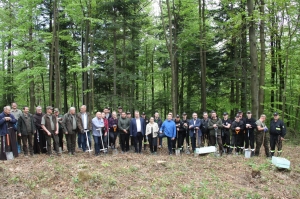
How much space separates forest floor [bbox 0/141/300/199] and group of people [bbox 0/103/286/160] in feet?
3.03

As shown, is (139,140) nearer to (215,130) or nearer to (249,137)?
(215,130)

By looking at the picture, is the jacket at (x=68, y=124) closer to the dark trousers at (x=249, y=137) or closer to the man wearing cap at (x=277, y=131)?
the dark trousers at (x=249, y=137)

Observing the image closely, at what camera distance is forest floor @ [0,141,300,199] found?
19.6ft

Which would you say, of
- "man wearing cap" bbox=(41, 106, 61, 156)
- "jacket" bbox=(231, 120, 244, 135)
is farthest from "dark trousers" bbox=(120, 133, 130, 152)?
"jacket" bbox=(231, 120, 244, 135)

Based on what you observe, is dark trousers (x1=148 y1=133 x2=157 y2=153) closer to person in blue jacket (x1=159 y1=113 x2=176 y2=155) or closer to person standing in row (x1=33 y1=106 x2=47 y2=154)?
person in blue jacket (x1=159 y1=113 x2=176 y2=155)

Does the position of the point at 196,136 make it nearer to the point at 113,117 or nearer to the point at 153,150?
the point at 153,150

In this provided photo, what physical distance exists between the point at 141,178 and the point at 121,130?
12.6ft

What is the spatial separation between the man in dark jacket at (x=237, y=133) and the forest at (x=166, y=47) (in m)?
3.74

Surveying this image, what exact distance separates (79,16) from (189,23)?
323 inches

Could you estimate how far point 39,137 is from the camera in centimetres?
955

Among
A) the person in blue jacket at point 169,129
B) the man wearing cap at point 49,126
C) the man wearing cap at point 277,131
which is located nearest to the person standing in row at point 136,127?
the person in blue jacket at point 169,129

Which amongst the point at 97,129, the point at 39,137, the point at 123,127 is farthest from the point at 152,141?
the point at 39,137

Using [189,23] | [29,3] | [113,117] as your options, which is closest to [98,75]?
[29,3]

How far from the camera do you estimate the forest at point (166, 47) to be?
573 inches
